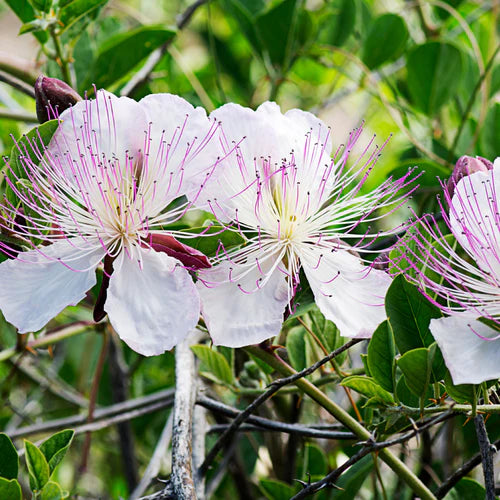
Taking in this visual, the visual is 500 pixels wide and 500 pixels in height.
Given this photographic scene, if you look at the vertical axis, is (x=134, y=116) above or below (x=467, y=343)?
above

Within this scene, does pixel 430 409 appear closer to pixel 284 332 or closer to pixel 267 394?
pixel 267 394

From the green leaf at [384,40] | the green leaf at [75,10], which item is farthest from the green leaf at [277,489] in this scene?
the green leaf at [384,40]

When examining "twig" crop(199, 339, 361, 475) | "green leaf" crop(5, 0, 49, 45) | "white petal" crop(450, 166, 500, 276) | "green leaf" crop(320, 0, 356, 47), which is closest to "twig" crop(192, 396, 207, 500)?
"twig" crop(199, 339, 361, 475)

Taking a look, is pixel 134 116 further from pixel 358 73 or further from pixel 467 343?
pixel 358 73

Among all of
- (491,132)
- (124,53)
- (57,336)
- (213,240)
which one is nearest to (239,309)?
(213,240)

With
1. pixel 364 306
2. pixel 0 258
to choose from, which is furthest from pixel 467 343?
pixel 0 258

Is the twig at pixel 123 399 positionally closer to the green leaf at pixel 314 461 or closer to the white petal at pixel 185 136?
the green leaf at pixel 314 461

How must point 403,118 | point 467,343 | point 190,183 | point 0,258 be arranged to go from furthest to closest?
point 403,118
point 0,258
point 190,183
point 467,343
